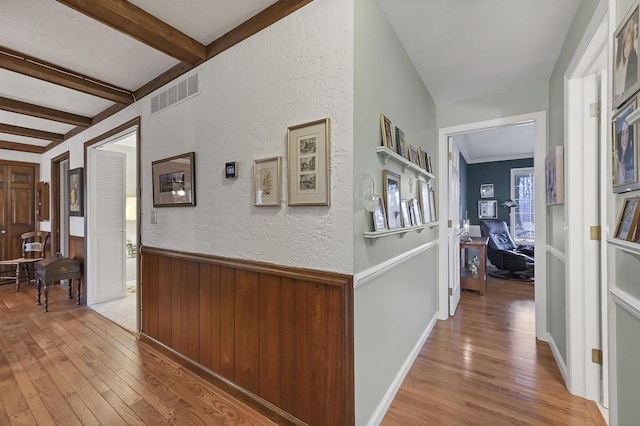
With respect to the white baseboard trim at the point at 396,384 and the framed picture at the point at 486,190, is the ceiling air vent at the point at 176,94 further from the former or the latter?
the framed picture at the point at 486,190

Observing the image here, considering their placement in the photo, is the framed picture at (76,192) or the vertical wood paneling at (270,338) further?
the framed picture at (76,192)

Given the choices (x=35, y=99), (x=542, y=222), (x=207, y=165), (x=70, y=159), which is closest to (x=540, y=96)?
(x=542, y=222)

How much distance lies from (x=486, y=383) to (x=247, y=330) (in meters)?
1.73

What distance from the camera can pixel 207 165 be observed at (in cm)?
218

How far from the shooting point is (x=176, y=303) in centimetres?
239

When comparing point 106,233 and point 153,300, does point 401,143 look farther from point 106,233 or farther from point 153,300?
point 106,233

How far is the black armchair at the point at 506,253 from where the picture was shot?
4.97m

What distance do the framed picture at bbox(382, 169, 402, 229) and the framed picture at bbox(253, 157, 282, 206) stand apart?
2.15 feet

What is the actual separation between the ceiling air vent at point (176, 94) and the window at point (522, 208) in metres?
6.68

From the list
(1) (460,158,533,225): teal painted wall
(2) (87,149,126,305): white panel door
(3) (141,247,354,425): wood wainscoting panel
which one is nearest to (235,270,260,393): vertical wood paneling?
(3) (141,247,354,425): wood wainscoting panel

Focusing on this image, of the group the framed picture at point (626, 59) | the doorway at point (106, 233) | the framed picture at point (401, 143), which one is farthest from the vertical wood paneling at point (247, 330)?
the doorway at point (106, 233)

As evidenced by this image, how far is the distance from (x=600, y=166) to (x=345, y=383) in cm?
205

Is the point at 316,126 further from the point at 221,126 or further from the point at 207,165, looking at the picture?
the point at 207,165

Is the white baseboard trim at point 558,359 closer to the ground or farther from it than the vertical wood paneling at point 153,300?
closer to the ground
